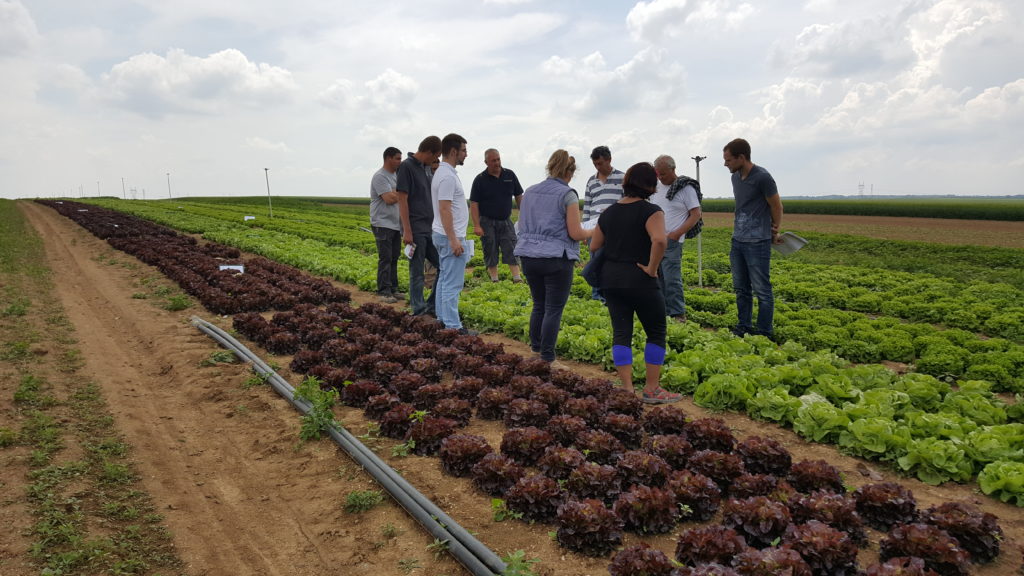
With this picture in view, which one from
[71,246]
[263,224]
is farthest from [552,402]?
[263,224]

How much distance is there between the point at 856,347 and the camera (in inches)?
326

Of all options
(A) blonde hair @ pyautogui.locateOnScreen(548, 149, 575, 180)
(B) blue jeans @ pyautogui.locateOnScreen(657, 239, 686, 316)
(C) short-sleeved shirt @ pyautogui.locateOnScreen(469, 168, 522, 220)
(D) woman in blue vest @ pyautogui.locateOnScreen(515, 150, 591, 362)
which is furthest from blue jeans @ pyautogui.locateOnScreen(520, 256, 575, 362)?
(C) short-sleeved shirt @ pyautogui.locateOnScreen(469, 168, 522, 220)

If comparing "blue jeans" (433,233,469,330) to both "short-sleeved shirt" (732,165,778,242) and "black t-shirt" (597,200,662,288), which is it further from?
"short-sleeved shirt" (732,165,778,242)

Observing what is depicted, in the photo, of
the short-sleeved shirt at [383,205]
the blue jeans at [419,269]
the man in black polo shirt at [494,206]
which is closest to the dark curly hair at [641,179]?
the blue jeans at [419,269]

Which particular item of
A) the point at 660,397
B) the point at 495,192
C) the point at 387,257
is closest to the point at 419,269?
the point at 387,257

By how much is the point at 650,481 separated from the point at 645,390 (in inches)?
69.1

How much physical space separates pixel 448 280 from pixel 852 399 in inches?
194

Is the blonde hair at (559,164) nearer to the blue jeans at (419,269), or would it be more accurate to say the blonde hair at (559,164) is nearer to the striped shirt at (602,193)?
the striped shirt at (602,193)

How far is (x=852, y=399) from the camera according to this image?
5871 millimetres

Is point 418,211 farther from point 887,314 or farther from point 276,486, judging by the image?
point 887,314

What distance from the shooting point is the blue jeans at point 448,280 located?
25.9 feet

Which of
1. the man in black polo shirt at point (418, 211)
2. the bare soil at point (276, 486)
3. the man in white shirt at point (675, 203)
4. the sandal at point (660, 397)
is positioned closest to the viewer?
the bare soil at point (276, 486)

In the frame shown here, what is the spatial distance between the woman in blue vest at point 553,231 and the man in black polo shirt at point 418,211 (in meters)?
2.48

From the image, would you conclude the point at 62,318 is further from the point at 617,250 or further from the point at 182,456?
the point at 617,250
